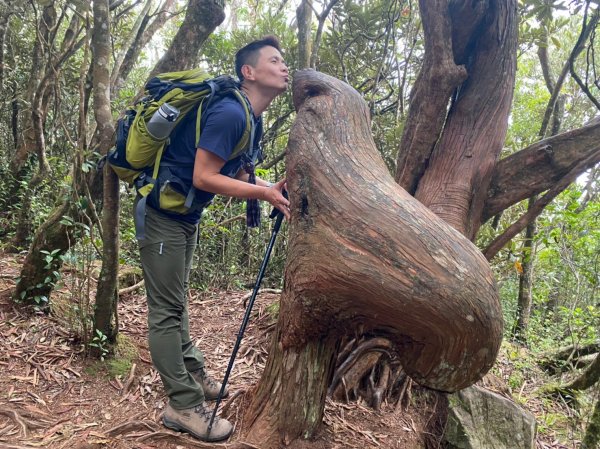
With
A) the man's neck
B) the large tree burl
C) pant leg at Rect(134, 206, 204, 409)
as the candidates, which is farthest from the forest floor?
the man's neck

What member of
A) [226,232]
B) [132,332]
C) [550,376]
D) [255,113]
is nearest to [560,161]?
[255,113]

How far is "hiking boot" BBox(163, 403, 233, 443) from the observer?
256 centimetres

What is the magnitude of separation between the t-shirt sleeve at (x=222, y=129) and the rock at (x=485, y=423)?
2.58m

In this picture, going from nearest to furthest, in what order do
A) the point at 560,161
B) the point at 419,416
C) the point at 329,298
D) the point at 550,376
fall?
the point at 329,298
the point at 560,161
the point at 419,416
the point at 550,376

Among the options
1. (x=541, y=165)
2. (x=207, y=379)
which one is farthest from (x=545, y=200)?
(x=207, y=379)

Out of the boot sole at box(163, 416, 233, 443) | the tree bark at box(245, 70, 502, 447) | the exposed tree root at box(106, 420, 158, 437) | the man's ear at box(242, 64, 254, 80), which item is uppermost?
the man's ear at box(242, 64, 254, 80)

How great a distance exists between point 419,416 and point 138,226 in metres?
2.46

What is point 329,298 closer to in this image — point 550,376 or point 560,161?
point 560,161

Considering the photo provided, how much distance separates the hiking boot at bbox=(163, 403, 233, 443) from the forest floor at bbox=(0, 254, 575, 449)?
0.16ft

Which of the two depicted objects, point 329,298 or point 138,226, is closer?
point 329,298

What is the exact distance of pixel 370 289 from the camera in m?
1.92

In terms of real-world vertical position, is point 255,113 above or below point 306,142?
above

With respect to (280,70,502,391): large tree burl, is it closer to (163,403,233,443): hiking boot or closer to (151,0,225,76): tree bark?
(163,403,233,443): hiking boot

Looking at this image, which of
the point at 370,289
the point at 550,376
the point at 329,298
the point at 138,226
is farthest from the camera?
the point at 550,376
